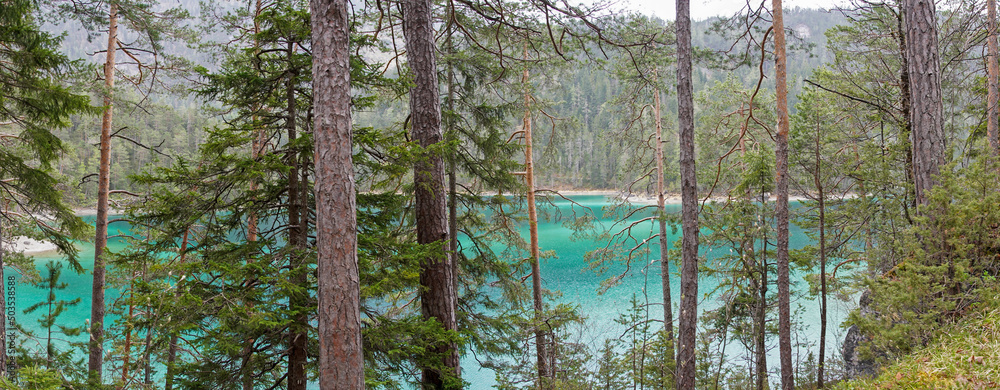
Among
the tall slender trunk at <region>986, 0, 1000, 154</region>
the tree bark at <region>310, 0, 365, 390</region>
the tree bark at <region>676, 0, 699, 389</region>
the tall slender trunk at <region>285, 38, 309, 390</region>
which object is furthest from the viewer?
the tall slender trunk at <region>986, 0, 1000, 154</region>

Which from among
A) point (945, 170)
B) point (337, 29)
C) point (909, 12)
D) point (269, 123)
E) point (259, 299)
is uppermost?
point (909, 12)

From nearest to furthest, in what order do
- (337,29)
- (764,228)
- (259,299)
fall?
(337,29), (259,299), (764,228)

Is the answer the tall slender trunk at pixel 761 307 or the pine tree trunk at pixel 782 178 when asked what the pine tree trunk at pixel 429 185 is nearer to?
the pine tree trunk at pixel 782 178

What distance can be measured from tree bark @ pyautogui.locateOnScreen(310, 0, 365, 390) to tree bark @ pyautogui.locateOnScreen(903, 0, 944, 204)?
5.01 meters

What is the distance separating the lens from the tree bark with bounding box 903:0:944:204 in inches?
179

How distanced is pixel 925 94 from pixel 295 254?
5.63 metres

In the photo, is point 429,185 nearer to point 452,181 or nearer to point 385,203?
point 385,203

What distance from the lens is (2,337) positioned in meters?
4.33

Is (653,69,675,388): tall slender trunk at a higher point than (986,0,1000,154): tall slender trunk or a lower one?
lower

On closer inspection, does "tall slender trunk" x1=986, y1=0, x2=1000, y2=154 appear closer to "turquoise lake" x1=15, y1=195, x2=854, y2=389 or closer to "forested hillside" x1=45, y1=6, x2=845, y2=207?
"forested hillside" x1=45, y1=6, x2=845, y2=207

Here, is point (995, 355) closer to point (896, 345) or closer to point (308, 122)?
point (896, 345)

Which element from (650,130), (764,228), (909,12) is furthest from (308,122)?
(650,130)

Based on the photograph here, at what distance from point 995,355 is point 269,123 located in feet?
15.6

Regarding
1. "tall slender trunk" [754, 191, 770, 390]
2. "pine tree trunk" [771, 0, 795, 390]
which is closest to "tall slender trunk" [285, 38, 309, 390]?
"pine tree trunk" [771, 0, 795, 390]
